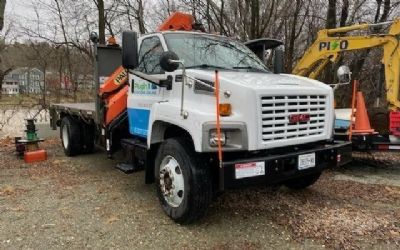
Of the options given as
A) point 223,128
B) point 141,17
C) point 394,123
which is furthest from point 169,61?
point 141,17

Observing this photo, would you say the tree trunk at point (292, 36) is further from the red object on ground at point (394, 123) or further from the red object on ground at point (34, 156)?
the red object on ground at point (34, 156)

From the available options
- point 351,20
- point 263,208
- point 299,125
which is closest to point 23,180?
point 263,208

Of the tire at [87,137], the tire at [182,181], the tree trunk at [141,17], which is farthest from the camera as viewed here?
the tree trunk at [141,17]

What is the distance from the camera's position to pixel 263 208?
555 cm

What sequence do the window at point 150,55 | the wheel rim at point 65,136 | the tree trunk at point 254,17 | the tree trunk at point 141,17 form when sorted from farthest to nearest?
the tree trunk at point 141,17 < the tree trunk at point 254,17 < the wheel rim at point 65,136 < the window at point 150,55

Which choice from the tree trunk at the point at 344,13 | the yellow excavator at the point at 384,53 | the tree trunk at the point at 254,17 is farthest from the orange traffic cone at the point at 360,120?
the tree trunk at the point at 344,13

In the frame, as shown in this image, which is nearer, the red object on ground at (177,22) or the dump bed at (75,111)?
the red object on ground at (177,22)

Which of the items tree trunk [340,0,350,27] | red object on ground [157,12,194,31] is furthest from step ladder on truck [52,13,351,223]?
tree trunk [340,0,350,27]

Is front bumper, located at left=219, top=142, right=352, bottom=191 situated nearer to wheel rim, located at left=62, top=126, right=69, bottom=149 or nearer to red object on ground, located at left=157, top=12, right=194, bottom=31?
red object on ground, located at left=157, top=12, right=194, bottom=31

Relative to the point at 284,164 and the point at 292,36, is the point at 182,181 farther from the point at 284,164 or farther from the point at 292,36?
the point at 292,36

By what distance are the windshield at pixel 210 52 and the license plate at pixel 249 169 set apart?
1.74m

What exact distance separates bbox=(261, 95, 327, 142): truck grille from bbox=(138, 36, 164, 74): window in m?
1.90

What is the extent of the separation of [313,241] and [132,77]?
3651mm

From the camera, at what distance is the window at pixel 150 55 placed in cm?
604
